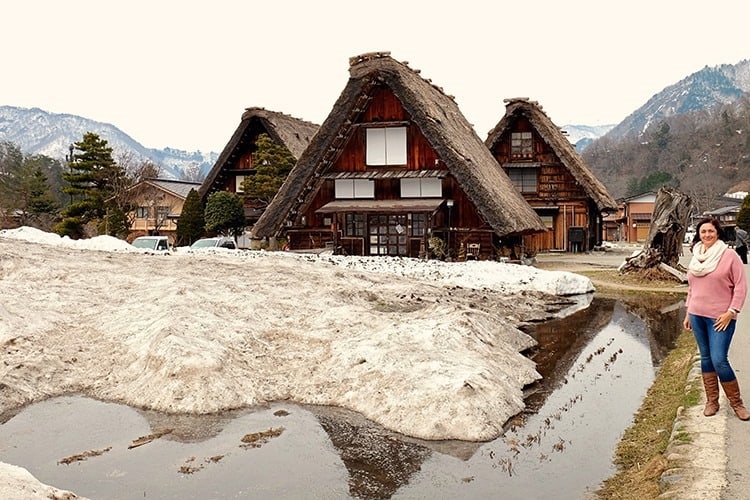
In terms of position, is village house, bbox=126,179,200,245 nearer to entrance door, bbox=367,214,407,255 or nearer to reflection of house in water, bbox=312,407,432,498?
entrance door, bbox=367,214,407,255

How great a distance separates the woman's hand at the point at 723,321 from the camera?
6215 millimetres

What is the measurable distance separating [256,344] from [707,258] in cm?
612

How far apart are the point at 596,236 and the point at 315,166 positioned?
68.2ft

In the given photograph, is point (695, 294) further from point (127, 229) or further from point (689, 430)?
point (127, 229)

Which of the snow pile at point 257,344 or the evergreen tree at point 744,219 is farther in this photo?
the evergreen tree at point 744,219

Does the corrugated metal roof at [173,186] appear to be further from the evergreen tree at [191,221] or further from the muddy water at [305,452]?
the muddy water at [305,452]

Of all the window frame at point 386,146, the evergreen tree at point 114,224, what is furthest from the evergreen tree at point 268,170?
the window frame at point 386,146

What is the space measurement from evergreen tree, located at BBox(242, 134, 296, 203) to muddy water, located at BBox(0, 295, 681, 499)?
2727 cm

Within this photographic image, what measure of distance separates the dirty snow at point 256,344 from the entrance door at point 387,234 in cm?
1106

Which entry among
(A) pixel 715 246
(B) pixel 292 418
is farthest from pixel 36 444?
(A) pixel 715 246

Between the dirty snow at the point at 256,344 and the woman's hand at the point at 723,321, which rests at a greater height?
the woman's hand at the point at 723,321

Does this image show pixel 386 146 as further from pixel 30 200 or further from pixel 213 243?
pixel 30 200

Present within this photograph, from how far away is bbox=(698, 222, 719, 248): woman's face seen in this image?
6468mm

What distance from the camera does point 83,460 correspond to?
248 inches
